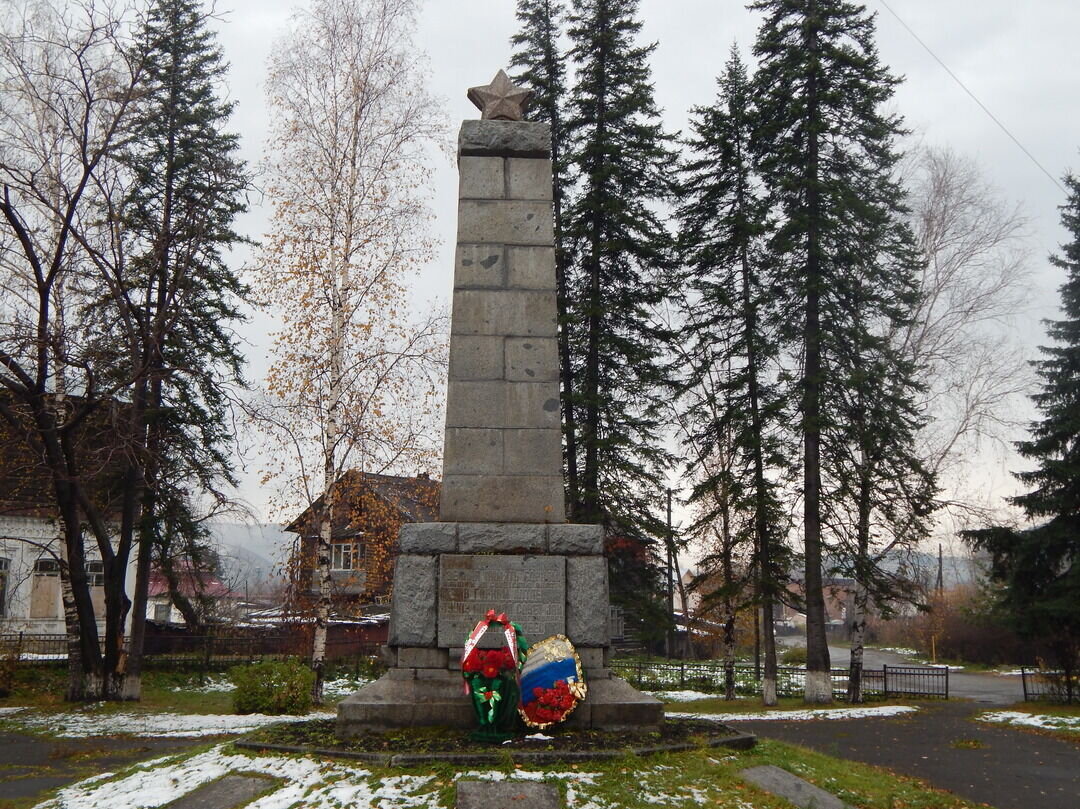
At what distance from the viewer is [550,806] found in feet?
19.6

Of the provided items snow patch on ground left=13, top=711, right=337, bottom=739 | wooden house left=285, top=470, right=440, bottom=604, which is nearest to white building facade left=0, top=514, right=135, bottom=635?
wooden house left=285, top=470, right=440, bottom=604

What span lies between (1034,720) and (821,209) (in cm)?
1214

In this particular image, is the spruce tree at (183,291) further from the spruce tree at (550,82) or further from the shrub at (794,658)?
the shrub at (794,658)

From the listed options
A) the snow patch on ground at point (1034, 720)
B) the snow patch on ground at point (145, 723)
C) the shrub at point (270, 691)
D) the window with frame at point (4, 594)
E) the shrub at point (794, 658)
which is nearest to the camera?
the snow patch on ground at point (145, 723)

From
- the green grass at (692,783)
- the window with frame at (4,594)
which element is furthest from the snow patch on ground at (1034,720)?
the window with frame at (4,594)

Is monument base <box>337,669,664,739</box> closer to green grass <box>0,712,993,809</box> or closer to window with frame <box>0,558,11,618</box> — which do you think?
green grass <box>0,712,993,809</box>

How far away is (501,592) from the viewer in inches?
313

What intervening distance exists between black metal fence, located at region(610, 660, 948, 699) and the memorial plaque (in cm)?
1742

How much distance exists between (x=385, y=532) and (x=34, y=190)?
31.7ft

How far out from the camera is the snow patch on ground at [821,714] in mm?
18094

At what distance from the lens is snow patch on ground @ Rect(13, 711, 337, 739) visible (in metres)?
14.3

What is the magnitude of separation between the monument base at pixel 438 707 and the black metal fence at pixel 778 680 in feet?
56.5

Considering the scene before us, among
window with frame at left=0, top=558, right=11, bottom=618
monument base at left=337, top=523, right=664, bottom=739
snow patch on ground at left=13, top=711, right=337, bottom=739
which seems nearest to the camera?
A: monument base at left=337, top=523, right=664, bottom=739

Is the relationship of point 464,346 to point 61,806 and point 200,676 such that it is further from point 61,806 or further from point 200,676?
point 200,676
